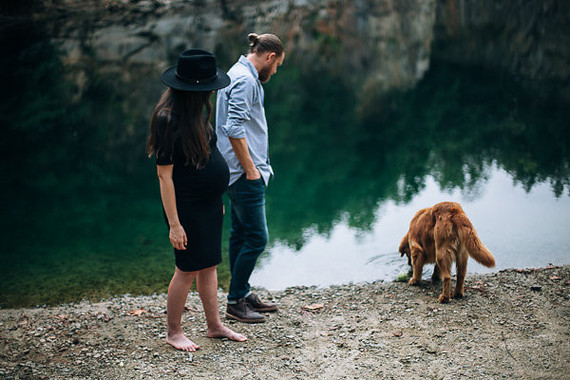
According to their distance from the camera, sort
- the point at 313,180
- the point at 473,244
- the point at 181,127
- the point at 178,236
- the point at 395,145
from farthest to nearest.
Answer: the point at 395,145 → the point at 313,180 → the point at 473,244 → the point at 178,236 → the point at 181,127

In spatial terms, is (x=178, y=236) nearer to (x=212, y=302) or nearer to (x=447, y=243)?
(x=212, y=302)

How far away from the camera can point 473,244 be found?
14.5 ft

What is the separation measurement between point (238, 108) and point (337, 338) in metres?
1.79

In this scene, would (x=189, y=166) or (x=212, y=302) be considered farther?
(x=212, y=302)

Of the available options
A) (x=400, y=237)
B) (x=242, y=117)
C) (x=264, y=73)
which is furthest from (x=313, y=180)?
(x=242, y=117)

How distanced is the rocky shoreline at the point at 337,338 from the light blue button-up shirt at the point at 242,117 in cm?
123

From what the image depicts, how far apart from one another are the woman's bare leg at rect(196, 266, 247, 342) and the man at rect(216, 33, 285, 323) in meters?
0.32

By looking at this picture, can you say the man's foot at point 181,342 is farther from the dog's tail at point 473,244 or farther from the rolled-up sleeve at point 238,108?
the dog's tail at point 473,244

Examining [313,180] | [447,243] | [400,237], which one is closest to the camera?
[447,243]

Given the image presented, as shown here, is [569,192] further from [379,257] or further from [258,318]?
[258,318]


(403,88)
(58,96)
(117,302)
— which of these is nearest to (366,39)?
(403,88)

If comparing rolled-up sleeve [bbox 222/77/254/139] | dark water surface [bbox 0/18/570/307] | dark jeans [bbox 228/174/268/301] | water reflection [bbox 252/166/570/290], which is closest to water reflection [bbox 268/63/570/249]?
dark water surface [bbox 0/18/570/307]

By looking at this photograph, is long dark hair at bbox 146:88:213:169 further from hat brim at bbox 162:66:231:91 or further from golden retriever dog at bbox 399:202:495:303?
golden retriever dog at bbox 399:202:495:303

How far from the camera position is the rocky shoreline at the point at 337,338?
3701 millimetres
